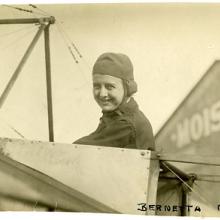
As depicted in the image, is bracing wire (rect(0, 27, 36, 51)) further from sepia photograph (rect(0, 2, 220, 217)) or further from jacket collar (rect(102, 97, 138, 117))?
jacket collar (rect(102, 97, 138, 117))

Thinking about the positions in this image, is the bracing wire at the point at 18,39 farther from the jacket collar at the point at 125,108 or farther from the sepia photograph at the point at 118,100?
the jacket collar at the point at 125,108

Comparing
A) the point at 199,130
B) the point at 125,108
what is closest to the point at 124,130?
the point at 125,108

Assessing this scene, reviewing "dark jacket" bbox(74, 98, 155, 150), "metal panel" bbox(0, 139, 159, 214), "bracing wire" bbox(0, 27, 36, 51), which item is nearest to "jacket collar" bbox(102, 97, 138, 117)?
"dark jacket" bbox(74, 98, 155, 150)

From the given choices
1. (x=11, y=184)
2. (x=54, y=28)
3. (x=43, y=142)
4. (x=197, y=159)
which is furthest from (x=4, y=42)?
(x=197, y=159)

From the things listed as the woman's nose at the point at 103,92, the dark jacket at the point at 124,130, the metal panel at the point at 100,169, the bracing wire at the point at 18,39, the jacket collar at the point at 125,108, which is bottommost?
the metal panel at the point at 100,169

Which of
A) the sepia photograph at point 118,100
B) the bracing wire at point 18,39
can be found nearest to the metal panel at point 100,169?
the sepia photograph at point 118,100

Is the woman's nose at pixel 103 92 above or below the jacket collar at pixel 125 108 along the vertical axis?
above
